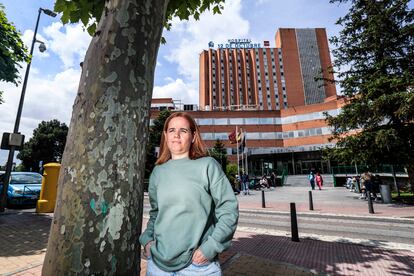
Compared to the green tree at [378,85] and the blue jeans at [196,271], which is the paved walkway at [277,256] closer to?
the blue jeans at [196,271]

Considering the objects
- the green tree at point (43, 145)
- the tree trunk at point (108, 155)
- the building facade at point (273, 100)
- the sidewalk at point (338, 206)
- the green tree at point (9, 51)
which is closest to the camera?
the tree trunk at point (108, 155)

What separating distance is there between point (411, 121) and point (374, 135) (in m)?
2.63

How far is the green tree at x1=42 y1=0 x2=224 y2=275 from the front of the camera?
49.9 inches

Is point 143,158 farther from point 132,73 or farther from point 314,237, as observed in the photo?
point 314,237

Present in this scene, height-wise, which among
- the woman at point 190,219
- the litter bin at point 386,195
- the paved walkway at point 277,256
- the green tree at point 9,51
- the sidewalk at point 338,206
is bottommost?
the paved walkway at point 277,256

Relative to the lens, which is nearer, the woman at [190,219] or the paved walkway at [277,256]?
the woman at [190,219]

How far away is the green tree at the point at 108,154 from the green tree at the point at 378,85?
1427 centimetres

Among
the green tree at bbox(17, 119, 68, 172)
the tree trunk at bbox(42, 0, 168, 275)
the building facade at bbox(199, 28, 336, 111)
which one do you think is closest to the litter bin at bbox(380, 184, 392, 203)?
the tree trunk at bbox(42, 0, 168, 275)

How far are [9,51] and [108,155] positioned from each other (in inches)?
404

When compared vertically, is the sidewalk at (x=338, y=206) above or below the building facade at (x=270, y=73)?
below

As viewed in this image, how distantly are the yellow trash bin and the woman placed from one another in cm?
1016

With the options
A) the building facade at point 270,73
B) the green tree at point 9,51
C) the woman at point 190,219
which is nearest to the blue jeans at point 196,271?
the woman at point 190,219

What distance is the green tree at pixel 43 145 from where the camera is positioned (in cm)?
4231

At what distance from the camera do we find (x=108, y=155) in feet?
4.59
